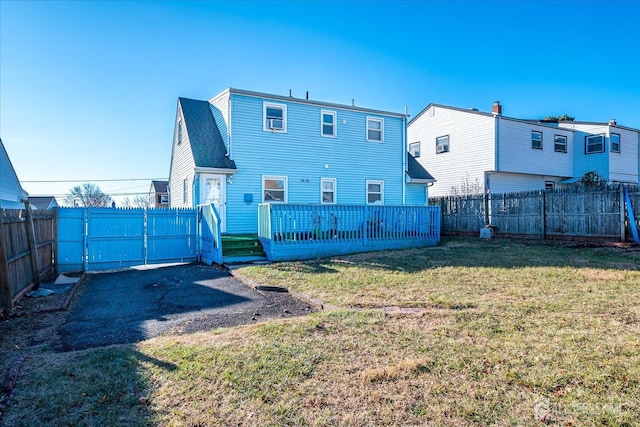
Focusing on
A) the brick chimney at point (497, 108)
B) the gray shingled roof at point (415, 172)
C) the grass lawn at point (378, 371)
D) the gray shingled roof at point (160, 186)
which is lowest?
the grass lawn at point (378, 371)

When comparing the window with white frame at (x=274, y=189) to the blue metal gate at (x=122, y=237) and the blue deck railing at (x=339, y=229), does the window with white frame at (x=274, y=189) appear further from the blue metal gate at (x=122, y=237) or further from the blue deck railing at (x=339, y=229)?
the blue metal gate at (x=122, y=237)

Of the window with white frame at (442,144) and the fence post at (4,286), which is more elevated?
the window with white frame at (442,144)

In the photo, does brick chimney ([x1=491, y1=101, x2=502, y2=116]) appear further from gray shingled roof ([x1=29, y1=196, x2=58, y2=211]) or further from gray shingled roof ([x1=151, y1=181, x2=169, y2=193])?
gray shingled roof ([x1=151, y1=181, x2=169, y2=193])

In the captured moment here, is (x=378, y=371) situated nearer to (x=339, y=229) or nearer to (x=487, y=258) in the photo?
(x=487, y=258)

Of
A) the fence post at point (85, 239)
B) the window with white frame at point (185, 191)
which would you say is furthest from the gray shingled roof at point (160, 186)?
the fence post at point (85, 239)

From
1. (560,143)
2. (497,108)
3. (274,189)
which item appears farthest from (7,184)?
(560,143)

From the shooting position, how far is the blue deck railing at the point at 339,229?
34.7 ft

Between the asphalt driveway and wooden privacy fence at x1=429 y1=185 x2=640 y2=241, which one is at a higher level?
wooden privacy fence at x1=429 y1=185 x2=640 y2=241

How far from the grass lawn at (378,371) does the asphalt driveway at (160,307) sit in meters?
0.56

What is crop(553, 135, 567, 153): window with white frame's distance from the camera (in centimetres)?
2281

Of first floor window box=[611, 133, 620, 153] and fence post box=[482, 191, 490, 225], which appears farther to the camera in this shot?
first floor window box=[611, 133, 620, 153]

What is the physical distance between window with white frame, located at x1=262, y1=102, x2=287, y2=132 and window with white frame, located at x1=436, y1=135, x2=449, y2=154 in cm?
1266

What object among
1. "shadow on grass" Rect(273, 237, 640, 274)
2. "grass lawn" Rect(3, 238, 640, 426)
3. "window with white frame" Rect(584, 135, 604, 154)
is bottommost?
"grass lawn" Rect(3, 238, 640, 426)

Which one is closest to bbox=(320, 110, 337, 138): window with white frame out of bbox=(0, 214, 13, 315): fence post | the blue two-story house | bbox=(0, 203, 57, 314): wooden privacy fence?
the blue two-story house
